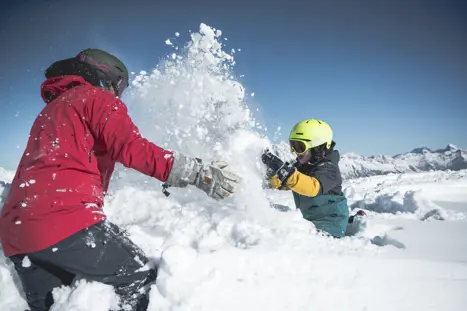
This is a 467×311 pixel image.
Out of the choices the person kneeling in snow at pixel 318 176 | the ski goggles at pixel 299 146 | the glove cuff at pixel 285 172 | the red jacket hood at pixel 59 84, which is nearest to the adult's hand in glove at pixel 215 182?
the red jacket hood at pixel 59 84

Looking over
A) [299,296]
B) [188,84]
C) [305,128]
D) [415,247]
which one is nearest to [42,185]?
[299,296]

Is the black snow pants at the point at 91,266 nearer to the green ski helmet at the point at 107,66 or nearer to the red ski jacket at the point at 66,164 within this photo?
the red ski jacket at the point at 66,164

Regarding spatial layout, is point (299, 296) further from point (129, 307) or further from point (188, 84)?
point (188, 84)

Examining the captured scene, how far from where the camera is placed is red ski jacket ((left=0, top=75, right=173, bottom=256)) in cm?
190

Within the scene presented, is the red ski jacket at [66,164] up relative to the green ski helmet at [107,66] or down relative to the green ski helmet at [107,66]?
down

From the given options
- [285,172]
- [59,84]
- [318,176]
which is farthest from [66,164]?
[318,176]

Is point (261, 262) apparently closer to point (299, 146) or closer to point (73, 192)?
point (73, 192)

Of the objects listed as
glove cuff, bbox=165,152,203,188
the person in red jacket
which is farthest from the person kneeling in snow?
the person in red jacket

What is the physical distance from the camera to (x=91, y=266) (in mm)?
2012

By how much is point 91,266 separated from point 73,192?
492mm

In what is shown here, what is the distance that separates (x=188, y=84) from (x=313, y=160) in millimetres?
2827

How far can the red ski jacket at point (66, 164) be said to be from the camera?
1.90 m

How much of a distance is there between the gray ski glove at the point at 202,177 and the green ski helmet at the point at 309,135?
216cm

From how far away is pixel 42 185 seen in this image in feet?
6.27
